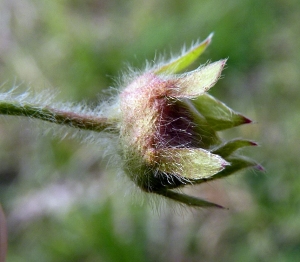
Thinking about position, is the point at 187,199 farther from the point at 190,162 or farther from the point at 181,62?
the point at 181,62

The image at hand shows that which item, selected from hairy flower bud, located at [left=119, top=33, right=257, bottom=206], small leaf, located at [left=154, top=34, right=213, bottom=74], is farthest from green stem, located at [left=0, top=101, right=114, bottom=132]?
small leaf, located at [left=154, top=34, right=213, bottom=74]

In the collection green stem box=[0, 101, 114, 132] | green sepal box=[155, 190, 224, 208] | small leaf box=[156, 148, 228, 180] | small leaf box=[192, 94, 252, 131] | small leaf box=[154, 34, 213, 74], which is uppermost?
small leaf box=[154, 34, 213, 74]

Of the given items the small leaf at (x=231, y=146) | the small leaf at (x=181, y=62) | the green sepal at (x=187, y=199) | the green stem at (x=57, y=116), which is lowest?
the green sepal at (x=187, y=199)

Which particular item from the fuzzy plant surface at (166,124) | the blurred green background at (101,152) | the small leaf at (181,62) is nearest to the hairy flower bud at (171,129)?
the fuzzy plant surface at (166,124)

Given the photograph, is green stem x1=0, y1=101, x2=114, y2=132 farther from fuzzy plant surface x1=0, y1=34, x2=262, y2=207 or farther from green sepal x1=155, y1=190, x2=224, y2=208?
green sepal x1=155, y1=190, x2=224, y2=208

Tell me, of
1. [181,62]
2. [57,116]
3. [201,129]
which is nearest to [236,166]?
[201,129]

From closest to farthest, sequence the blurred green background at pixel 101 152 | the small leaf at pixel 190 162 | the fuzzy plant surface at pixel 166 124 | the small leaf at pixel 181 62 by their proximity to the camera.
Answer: the small leaf at pixel 190 162, the fuzzy plant surface at pixel 166 124, the small leaf at pixel 181 62, the blurred green background at pixel 101 152

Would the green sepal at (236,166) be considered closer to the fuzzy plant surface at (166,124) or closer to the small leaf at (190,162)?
the fuzzy plant surface at (166,124)

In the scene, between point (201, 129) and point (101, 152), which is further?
point (101, 152)
